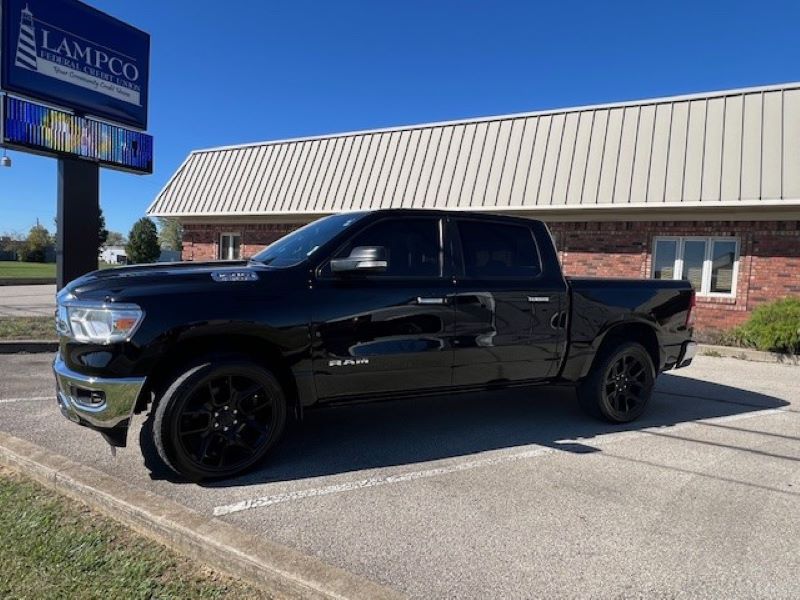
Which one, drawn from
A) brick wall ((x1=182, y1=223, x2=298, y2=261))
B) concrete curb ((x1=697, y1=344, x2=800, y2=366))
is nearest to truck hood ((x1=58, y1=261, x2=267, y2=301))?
concrete curb ((x1=697, y1=344, x2=800, y2=366))

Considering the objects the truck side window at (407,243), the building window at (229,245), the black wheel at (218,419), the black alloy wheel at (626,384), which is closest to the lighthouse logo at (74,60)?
the building window at (229,245)

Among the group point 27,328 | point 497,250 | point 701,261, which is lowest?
point 27,328

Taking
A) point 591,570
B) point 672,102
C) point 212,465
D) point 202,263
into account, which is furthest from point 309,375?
point 672,102

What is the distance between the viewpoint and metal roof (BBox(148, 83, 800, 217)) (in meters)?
11.1

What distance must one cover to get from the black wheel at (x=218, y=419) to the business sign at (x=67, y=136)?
Answer: 878 cm

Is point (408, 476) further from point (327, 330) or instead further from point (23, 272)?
point (23, 272)

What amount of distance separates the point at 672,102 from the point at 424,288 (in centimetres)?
1051

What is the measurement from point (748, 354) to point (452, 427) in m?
7.07

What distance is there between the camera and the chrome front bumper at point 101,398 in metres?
3.55

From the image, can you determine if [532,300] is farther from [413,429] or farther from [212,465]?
[212,465]

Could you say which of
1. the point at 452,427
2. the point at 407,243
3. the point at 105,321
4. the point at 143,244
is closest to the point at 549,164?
the point at 452,427

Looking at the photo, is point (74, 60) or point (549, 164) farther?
point (549, 164)

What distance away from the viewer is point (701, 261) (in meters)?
12.2

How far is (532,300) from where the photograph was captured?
16.5ft
